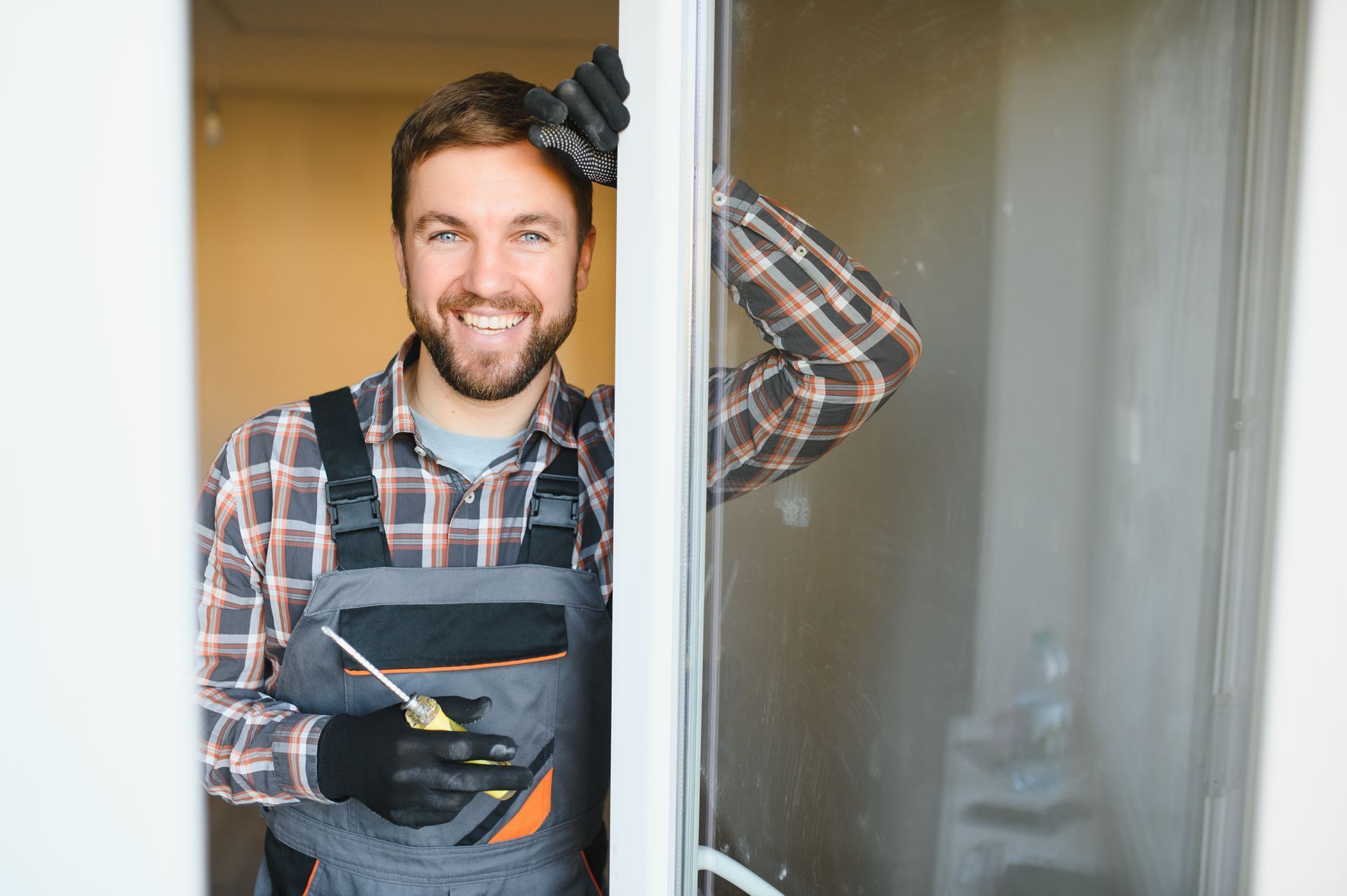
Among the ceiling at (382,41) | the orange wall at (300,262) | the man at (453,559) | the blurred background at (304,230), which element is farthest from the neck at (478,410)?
the orange wall at (300,262)

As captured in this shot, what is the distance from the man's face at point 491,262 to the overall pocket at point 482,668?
28 centimetres

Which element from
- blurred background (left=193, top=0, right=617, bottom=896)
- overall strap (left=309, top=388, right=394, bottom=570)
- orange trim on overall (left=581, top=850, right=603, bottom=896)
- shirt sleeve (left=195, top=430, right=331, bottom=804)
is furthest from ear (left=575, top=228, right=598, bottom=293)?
blurred background (left=193, top=0, right=617, bottom=896)

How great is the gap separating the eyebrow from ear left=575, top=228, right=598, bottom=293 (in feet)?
0.25

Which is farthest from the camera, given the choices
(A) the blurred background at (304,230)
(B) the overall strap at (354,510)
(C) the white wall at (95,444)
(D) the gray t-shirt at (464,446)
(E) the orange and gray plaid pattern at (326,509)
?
(A) the blurred background at (304,230)

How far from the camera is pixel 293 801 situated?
3.34 ft

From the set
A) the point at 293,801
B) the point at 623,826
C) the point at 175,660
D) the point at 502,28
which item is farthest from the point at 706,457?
the point at 502,28

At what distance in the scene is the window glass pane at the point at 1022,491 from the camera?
0.69 metres

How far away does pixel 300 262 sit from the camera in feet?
10.5

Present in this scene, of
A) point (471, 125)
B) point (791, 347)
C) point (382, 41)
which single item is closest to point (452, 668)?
point (791, 347)

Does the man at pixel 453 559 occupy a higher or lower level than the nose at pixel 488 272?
lower

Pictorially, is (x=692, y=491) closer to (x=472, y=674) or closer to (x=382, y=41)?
(x=472, y=674)

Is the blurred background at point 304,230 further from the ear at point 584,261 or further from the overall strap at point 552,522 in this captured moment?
the overall strap at point 552,522

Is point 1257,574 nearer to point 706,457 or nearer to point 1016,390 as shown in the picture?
point 1016,390

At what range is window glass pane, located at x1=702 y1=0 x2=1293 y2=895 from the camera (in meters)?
0.69
